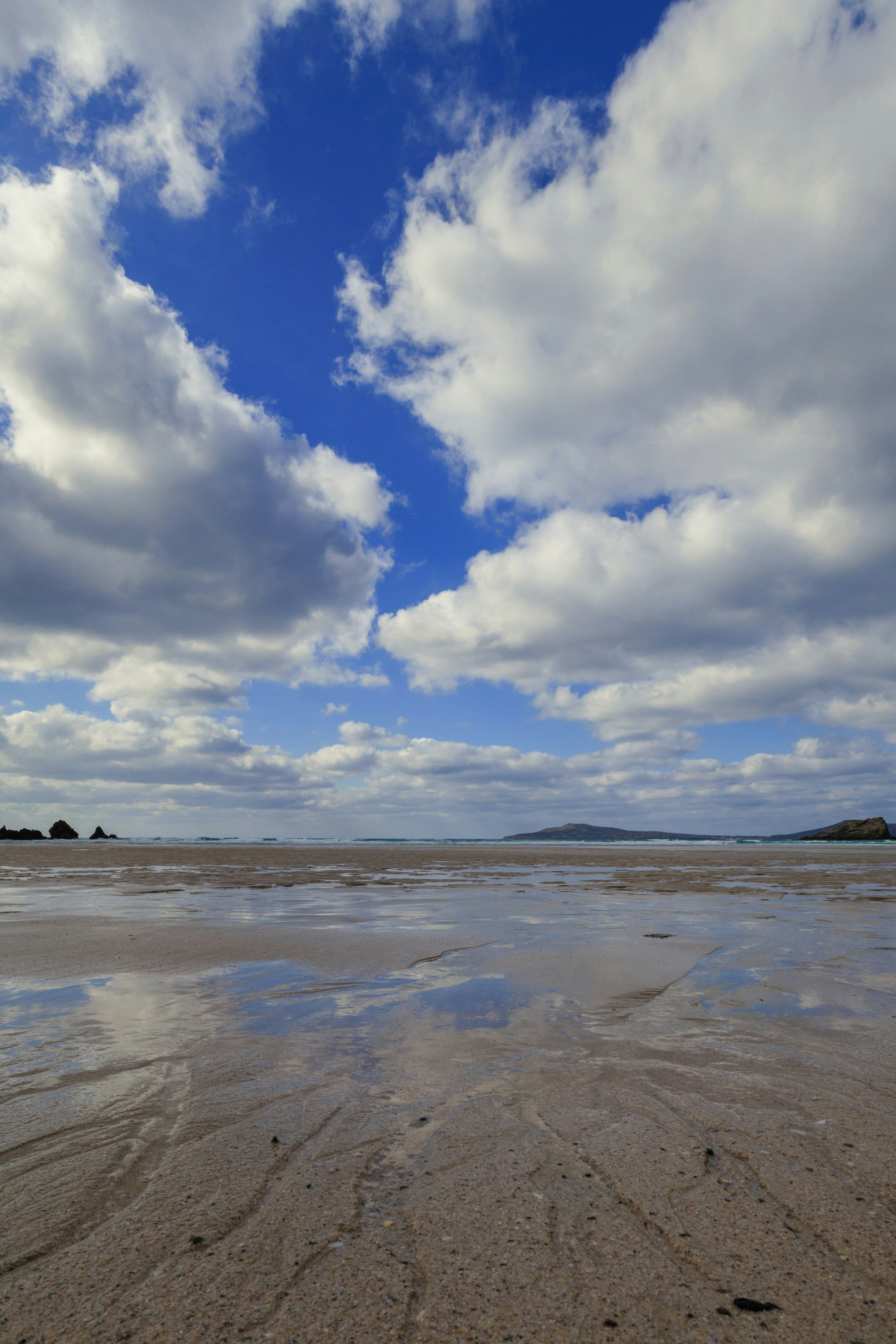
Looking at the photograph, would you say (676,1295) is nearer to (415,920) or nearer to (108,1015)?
(108,1015)

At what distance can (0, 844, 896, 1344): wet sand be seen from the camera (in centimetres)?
228

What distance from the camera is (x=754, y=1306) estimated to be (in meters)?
2.26

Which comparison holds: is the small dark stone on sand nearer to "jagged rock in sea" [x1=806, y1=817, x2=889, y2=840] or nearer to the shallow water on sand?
the shallow water on sand

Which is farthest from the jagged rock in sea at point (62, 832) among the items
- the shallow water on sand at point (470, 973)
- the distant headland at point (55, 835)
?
the shallow water on sand at point (470, 973)

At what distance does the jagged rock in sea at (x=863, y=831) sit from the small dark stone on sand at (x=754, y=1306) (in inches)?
5005

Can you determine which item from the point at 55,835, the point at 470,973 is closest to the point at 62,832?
the point at 55,835

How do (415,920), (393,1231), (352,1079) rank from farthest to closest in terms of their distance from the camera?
(415,920), (352,1079), (393,1231)

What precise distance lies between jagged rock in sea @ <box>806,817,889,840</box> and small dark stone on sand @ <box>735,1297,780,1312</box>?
12712 centimetres

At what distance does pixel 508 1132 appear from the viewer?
145 inches

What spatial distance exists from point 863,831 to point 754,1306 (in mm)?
133626

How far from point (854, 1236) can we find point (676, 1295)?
978 millimetres

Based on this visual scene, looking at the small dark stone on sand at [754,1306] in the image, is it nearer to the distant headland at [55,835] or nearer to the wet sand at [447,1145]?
the wet sand at [447,1145]

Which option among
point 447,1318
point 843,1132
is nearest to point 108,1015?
point 447,1318

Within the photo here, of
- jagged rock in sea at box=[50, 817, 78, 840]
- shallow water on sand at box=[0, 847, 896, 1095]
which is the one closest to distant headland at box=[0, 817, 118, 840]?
jagged rock in sea at box=[50, 817, 78, 840]
